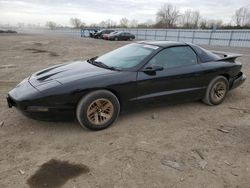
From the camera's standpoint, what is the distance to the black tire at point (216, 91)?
4.86 metres

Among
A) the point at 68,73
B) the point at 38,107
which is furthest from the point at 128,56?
the point at 38,107

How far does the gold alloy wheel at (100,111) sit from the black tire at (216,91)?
2249 millimetres

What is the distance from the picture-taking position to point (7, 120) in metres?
4.04

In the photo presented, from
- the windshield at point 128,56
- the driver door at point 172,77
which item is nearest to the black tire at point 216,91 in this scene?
the driver door at point 172,77

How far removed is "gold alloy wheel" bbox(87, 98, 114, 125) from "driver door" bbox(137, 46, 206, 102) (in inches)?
22.9

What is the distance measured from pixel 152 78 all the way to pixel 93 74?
102 centimetres

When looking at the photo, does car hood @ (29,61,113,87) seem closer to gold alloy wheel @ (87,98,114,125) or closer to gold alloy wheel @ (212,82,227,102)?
gold alloy wheel @ (87,98,114,125)

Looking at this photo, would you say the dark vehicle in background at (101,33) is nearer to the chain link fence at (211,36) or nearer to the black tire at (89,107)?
the chain link fence at (211,36)

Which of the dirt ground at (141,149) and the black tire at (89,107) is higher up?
the black tire at (89,107)

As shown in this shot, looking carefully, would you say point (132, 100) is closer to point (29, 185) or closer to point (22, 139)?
point (22, 139)

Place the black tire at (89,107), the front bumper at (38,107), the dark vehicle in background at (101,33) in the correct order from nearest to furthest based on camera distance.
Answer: the front bumper at (38,107)
the black tire at (89,107)
the dark vehicle in background at (101,33)

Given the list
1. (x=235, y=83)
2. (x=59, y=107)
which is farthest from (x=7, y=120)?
(x=235, y=83)

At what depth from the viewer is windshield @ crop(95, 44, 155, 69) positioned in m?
4.17

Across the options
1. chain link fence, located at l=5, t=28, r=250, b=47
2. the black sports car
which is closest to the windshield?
the black sports car
